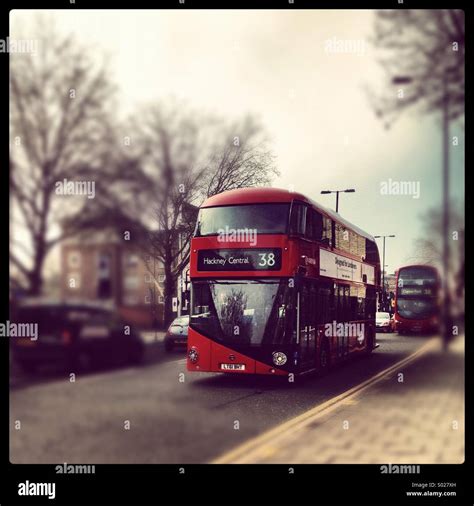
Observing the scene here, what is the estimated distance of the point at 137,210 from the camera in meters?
3.62

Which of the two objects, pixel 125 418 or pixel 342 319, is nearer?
pixel 125 418

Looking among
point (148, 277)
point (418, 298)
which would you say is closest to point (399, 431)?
point (418, 298)

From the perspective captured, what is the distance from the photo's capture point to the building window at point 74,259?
3.46 m

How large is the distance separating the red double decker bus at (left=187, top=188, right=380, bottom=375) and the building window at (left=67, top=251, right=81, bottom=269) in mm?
2354

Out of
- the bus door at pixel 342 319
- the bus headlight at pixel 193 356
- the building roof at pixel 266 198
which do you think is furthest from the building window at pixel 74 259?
the bus door at pixel 342 319

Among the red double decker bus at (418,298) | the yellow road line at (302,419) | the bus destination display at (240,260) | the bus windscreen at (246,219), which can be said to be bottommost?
the yellow road line at (302,419)

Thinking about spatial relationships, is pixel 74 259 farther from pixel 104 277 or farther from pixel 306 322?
pixel 306 322

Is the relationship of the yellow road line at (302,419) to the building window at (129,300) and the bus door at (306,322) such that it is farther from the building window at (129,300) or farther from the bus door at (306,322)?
the building window at (129,300)

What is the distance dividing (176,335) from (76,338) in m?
1.13

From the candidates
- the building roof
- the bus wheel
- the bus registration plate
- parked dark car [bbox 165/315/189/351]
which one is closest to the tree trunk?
parked dark car [bbox 165/315/189/351]

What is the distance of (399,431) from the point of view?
14.8ft

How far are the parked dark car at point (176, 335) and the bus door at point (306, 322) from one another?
2258mm
